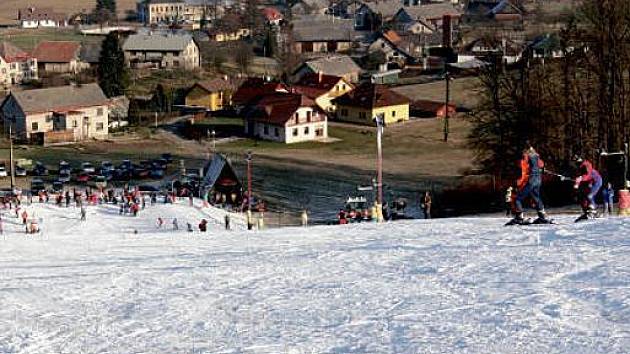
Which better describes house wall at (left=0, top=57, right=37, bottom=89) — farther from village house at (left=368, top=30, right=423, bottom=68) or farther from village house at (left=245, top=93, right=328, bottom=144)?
village house at (left=368, top=30, right=423, bottom=68)

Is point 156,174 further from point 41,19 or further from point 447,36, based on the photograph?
point 41,19

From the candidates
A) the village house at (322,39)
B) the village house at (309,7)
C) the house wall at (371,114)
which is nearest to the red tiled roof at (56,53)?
the village house at (322,39)

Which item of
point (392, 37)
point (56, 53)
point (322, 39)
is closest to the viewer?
point (56, 53)

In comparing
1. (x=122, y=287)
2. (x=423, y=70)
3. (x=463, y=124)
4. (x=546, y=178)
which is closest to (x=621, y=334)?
(x=122, y=287)

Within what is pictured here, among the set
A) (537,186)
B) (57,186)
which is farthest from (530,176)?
(57,186)

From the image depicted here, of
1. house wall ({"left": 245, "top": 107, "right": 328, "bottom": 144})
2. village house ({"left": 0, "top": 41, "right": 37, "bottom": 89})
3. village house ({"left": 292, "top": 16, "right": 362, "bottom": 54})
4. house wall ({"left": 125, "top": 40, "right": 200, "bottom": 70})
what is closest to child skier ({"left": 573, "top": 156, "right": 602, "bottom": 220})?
house wall ({"left": 245, "top": 107, "right": 328, "bottom": 144})

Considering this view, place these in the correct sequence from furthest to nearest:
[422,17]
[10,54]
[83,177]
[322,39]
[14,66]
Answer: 1. [422,17]
2. [322,39]
3. [14,66]
4. [10,54]
5. [83,177]
